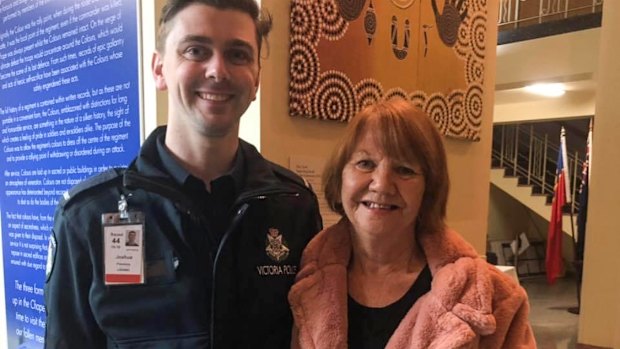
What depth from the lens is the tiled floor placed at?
17.3 ft

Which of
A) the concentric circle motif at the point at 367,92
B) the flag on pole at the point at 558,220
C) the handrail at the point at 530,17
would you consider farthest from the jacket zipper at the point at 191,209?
the flag on pole at the point at 558,220

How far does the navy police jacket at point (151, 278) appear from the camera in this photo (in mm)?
1181

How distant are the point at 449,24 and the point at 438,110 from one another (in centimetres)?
42

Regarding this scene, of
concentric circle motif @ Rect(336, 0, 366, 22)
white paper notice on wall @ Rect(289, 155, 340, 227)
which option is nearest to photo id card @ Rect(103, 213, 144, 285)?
white paper notice on wall @ Rect(289, 155, 340, 227)

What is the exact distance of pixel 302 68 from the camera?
195 cm

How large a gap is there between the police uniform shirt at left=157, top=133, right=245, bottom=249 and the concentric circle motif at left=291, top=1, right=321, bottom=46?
818mm

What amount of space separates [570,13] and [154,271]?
671 centimetres

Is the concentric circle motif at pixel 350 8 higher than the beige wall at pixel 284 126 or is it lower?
higher

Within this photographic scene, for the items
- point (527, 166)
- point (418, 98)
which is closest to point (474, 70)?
point (418, 98)

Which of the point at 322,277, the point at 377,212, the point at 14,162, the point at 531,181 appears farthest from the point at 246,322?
the point at 531,181

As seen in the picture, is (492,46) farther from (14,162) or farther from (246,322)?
(14,162)

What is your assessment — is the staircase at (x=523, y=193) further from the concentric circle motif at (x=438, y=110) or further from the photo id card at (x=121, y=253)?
the photo id card at (x=121, y=253)

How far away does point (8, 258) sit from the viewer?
2422mm

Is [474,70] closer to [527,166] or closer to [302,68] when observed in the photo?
[302,68]
